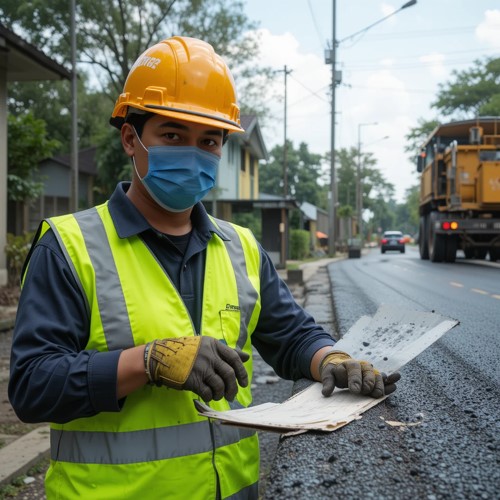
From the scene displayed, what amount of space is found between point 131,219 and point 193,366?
0.57 meters

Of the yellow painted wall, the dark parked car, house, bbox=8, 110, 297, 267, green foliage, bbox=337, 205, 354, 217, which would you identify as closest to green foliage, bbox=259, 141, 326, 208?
green foliage, bbox=337, 205, 354, 217

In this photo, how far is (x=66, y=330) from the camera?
5.76 feet

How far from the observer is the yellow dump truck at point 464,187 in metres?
15.3

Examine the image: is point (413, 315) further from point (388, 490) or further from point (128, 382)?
point (128, 382)

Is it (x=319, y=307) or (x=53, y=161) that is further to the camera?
(x=53, y=161)

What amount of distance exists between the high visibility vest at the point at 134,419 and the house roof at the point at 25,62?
30.9ft

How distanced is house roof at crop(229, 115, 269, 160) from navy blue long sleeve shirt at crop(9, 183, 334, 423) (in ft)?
79.0

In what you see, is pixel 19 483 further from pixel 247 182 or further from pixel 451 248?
pixel 247 182

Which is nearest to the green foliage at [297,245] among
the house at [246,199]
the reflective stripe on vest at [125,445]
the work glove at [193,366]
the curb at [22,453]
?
the house at [246,199]

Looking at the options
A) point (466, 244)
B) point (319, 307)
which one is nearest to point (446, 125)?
point (466, 244)

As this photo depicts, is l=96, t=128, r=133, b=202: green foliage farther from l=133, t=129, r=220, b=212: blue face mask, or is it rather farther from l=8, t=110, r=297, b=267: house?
l=133, t=129, r=220, b=212: blue face mask

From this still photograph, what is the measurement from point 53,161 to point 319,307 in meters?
21.9

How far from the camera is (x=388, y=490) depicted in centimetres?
149

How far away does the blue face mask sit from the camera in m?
2.12
